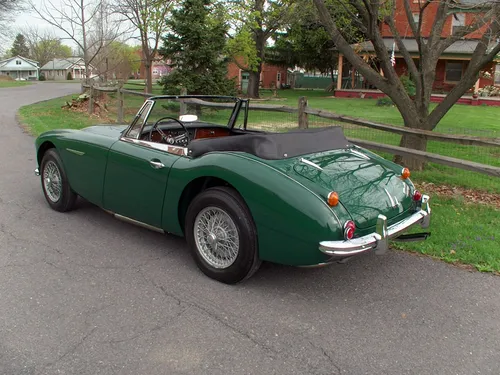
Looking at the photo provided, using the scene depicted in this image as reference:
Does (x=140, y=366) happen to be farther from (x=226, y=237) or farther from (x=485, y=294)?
(x=485, y=294)

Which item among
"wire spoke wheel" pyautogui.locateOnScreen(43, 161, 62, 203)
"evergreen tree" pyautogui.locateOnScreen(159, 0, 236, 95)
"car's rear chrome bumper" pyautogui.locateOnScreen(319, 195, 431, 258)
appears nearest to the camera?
"car's rear chrome bumper" pyautogui.locateOnScreen(319, 195, 431, 258)

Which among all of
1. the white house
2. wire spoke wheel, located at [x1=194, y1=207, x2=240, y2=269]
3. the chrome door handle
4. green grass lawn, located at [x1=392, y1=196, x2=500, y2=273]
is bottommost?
green grass lawn, located at [x1=392, y1=196, x2=500, y2=273]

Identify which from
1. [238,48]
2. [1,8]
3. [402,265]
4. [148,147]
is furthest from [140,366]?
[1,8]

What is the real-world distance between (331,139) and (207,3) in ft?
55.8

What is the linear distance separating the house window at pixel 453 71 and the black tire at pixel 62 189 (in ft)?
106

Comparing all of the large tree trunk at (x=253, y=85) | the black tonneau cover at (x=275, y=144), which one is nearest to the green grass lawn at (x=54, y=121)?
the black tonneau cover at (x=275, y=144)

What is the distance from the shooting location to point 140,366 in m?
2.57

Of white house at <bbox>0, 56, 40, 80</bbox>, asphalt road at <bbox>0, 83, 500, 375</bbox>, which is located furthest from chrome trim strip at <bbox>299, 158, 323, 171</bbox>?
white house at <bbox>0, 56, 40, 80</bbox>

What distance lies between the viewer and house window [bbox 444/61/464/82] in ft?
104

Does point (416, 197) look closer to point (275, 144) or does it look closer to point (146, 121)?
point (275, 144)

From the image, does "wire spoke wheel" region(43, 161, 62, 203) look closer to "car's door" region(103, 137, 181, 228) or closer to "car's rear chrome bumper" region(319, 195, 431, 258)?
"car's door" region(103, 137, 181, 228)

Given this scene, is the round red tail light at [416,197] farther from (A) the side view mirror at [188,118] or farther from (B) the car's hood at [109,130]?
(B) the car's hood at [109,130]

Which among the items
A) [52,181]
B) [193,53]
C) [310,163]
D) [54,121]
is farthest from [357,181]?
[193,53]

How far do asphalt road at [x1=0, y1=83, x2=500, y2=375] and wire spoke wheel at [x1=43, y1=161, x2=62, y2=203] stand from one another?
839mm
